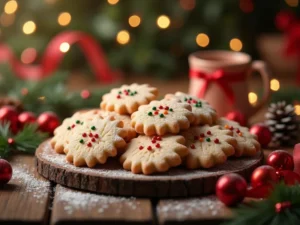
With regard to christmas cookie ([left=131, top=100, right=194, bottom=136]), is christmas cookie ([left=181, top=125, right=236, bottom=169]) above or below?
below

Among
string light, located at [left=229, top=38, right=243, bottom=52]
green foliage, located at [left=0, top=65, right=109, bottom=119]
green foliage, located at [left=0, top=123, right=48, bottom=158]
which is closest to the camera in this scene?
green foliage, located at [left=0, top=123, right=48, bottom=158]

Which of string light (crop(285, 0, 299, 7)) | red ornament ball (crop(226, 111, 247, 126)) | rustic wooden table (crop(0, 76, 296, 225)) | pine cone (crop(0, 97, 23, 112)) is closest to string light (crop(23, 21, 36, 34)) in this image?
pine cone (crop(0, 97, 23, 112))

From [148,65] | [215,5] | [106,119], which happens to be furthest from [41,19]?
[106,119]

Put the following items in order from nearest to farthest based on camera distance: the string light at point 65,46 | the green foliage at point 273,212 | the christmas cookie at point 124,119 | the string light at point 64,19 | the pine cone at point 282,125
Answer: the green foliage at point 273,212 < the christmas cookie at point 124,119 < the pine cone at point 282,125 < the string light at point 65,46 < the string light at point 64,19

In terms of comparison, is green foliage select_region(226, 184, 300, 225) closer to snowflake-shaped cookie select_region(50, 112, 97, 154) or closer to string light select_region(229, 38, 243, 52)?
snowflake-shaped cookie select_region(50, 112, 97, 154)

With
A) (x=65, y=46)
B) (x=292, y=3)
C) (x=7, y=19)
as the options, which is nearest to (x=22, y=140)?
(x=65, y=46)

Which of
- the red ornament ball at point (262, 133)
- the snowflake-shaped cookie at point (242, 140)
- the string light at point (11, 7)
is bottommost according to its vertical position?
the red ornament ball at point (262, 133)

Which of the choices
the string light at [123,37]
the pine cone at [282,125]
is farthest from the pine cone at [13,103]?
the string light at [123,37]

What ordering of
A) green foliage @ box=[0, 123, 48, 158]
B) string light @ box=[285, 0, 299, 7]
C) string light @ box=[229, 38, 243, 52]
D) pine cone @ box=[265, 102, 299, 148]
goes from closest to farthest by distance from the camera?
1. green foliage @ box=[0, 123, 48, 158]
2. pine cone @ box=[265, 102, 299, 148]
3. string light @ box=[229, 38, 243, 52]
4. string light @ box=[285, 0, 299, 7]

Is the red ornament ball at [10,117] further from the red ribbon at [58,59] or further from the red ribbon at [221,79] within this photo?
the red ribbon at [58,59]
